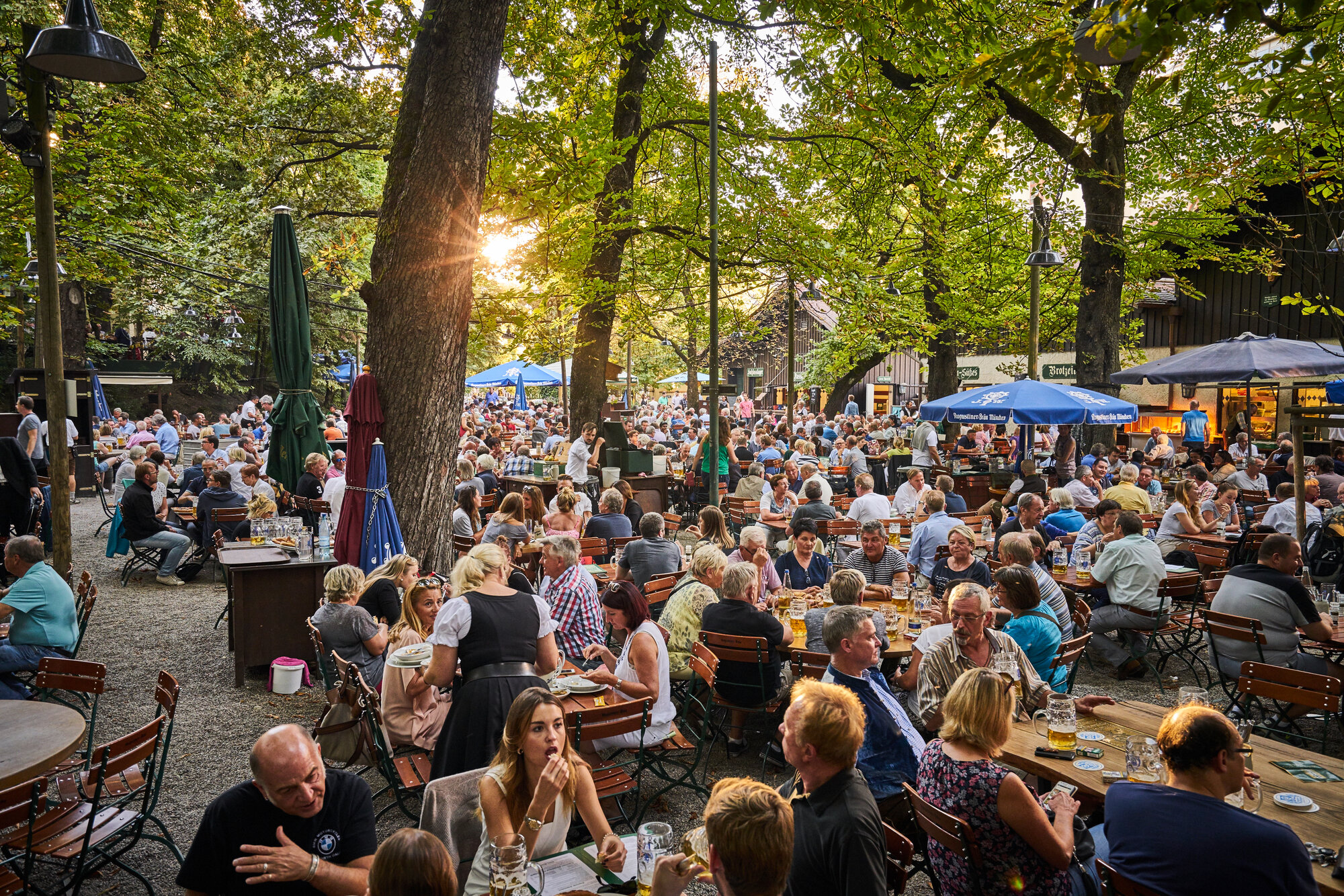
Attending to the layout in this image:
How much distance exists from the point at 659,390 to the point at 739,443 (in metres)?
42.1

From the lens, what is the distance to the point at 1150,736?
4176 millimetres

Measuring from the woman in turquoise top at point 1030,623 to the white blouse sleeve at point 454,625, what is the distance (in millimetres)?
3219

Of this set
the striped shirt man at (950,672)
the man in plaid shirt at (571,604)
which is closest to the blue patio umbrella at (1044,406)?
the striped shirt man at (950,672)

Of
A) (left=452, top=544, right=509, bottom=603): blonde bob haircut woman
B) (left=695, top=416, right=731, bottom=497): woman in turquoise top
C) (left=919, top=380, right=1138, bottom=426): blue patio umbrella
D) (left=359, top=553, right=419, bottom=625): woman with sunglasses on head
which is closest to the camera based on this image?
(left=452, top=544, right=509, bottom=603): blonde bob haircut woman

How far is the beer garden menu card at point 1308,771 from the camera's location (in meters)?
3.70

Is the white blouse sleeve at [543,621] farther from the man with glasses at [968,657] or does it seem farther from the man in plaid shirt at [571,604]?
the man with glasses at [968,657]

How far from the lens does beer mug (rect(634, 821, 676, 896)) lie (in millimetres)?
2820

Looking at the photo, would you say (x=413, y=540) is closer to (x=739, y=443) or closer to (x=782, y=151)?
(x=782, y=151)

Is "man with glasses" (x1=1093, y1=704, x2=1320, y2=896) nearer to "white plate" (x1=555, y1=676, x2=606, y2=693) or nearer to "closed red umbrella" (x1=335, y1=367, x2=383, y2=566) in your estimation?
"white plate" (x1=555, y1=676, x2=606, y2=693)

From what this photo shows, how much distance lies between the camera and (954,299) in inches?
836

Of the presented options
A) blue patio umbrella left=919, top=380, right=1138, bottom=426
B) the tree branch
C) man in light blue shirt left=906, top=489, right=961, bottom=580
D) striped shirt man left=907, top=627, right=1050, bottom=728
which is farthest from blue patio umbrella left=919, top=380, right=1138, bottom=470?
striped shirt man left=907, top=627, right=1050, bottom=728

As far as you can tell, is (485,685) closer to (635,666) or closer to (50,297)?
(635,666)

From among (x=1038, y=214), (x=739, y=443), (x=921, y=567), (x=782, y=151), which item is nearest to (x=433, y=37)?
(x=921, y=567)

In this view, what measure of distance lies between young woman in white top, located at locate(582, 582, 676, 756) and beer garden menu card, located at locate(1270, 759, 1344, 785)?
3.13 meters
